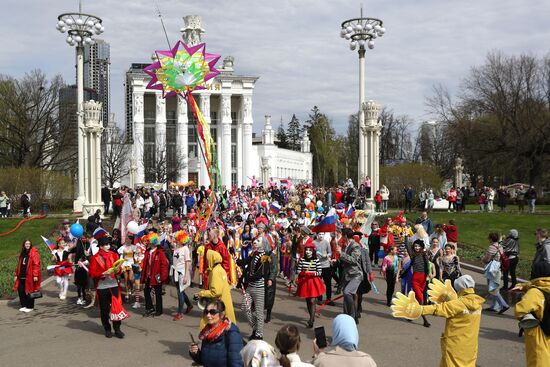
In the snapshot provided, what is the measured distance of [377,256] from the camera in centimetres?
1698

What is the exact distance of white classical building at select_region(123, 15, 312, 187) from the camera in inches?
2584

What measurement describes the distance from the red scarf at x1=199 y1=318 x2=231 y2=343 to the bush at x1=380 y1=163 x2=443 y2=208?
107ft

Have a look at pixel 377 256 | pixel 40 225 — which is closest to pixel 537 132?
pixel 377 256

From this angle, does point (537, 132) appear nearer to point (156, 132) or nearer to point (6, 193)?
point (6, 193)

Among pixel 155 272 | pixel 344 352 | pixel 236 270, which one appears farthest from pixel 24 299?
pixel 344 352

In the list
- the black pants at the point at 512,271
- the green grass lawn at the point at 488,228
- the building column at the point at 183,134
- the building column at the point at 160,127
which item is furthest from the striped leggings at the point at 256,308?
the building column at the point at 183,134

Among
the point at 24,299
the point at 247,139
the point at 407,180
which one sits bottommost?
the point at 24,299

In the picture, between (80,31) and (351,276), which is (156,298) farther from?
(80,31)

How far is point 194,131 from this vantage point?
6612 cm

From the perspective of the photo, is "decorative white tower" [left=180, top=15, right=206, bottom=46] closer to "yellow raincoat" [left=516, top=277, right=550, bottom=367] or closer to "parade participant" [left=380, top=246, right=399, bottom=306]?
"parade participant" [left=380, top=246, right=399, bottom=306]

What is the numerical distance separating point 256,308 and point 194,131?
192 feet

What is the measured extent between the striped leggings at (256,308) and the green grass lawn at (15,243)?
6.88 metres

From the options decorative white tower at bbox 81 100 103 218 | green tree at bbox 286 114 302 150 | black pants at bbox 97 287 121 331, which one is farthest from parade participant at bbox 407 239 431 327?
green tree at bbox 286 114 302 150

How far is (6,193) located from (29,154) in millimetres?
17084
